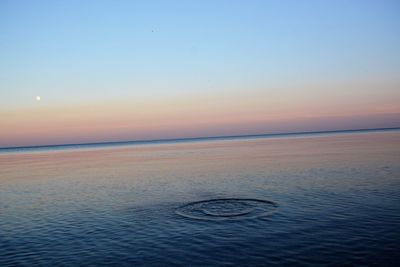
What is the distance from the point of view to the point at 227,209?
23.1 meters

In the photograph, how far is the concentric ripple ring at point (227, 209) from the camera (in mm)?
21297

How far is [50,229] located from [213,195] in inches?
525

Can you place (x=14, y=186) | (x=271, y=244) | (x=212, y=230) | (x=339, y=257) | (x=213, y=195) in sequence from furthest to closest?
(x=14, y=186)
(x=213, y=195)
(x=212, y=230)
(x=271, y=244)
(x=339, y=257)

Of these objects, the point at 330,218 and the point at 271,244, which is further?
the point at 330,218

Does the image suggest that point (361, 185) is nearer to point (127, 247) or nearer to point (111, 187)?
point (127, 247)

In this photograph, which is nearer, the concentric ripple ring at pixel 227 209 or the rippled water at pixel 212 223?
the rippled water at pixel 212 223

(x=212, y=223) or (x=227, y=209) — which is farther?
(x=227, y=209)

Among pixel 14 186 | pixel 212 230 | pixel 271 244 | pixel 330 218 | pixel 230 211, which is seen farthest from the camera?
pixel 14 186

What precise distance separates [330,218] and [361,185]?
456 inches

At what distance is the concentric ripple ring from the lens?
21297 millimetres

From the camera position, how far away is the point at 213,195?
93.8 feet

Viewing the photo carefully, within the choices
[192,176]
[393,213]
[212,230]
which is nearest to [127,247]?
[212,230]

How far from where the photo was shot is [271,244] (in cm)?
1589

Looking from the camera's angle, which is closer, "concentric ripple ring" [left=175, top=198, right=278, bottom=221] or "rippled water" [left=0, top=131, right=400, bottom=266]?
"rippled water" [left=0, top=131, right=400, bottom=266]
